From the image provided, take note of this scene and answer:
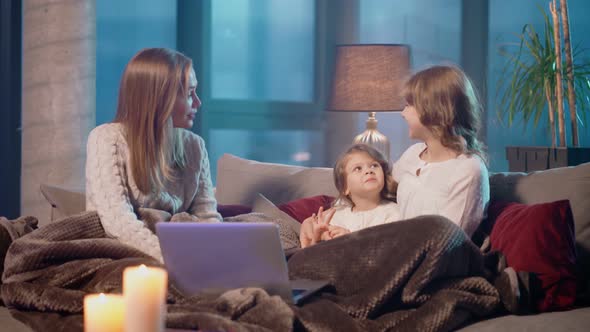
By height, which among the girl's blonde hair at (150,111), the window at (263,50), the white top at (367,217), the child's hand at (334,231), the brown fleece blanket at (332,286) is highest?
the window at (263,50)

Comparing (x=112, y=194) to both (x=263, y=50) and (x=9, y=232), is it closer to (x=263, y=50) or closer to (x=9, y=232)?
(x=9, y=232)

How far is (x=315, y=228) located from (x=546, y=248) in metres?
0.72

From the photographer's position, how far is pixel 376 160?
2.88 m

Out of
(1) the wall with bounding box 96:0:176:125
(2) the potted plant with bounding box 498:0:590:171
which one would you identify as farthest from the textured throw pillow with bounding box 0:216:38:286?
(1) the wall with bounding box 96:0:176:125

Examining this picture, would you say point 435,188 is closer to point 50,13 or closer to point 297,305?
point 297,305

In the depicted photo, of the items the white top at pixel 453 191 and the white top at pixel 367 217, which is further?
the white top at pixel 367 217

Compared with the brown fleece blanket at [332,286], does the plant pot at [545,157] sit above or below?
above

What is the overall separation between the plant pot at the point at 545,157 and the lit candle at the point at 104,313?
120 inches

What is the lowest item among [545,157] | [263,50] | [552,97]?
[545,157]

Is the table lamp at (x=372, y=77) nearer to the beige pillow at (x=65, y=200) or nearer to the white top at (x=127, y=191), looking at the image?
the white top at (x=127, y=191)

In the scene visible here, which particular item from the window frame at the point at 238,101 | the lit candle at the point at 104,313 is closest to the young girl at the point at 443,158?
the lit candle at the point at 104,313

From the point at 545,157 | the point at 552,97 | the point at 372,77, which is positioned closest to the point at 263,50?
the point at 372,77

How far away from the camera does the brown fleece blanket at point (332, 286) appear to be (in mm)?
1981

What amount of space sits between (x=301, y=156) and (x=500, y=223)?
316cm
